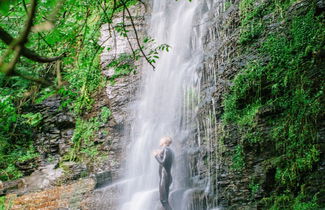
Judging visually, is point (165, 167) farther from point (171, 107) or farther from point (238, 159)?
point (171, 107)

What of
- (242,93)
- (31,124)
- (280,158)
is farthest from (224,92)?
(31,124)

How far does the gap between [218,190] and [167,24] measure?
7.53 m

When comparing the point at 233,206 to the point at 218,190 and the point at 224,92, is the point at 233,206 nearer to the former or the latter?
the point at 218,190

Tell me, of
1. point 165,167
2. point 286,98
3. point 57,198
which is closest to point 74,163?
point 57,198

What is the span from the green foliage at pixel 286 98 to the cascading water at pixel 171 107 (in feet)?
5.05

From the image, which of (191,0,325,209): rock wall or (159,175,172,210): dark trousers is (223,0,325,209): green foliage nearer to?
(191,0,325,209): rock wall

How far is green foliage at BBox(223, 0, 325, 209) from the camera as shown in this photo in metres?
5.45

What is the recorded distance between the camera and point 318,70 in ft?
18.5

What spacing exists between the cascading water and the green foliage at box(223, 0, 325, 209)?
5.05 ft

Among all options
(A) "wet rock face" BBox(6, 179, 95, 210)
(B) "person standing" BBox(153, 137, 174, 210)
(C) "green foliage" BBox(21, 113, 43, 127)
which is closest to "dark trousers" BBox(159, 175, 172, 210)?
(B) "person standing" BBox(153, 137, 174, 210)

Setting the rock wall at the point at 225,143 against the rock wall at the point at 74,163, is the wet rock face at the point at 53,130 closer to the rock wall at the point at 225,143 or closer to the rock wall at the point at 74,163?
the rock wall at the point at 74,163

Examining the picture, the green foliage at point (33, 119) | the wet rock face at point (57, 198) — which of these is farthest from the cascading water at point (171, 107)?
the green foliage at point (33, 119)

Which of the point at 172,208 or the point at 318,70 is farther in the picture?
the point at 172,208

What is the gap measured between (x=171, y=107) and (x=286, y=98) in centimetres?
403
